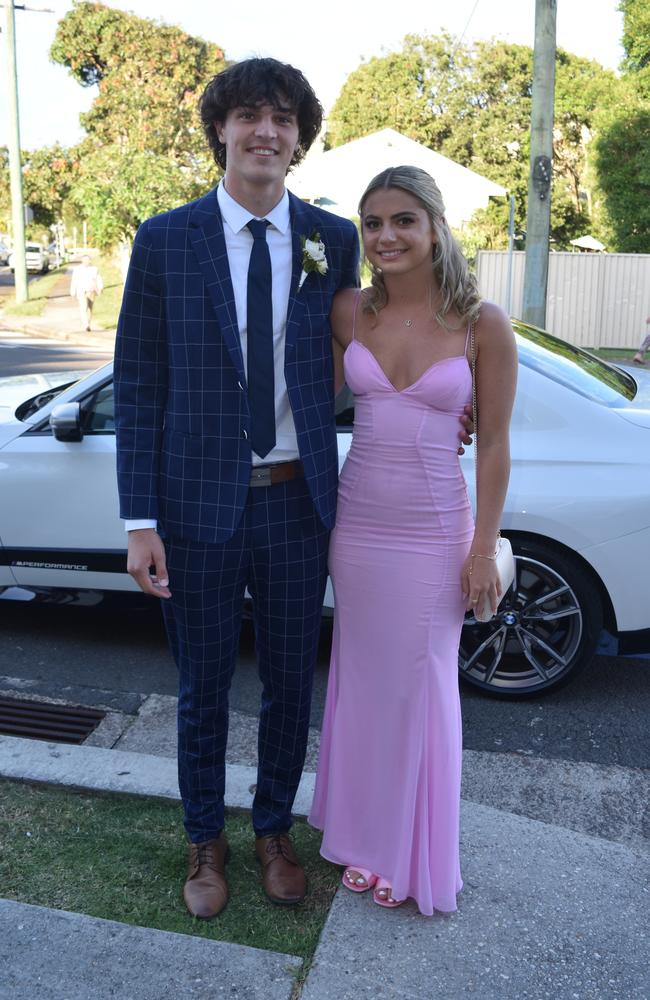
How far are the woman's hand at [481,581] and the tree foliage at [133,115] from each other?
21587 millimetres

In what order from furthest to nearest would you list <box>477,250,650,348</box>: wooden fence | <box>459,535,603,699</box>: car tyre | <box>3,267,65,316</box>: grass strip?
<box>3,267,65,316</box>: grass strip → <box>477,250,650,348</box>: wooden fence → <box>459,535,603,699</box>: car tyre

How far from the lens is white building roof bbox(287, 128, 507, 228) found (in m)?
15.7

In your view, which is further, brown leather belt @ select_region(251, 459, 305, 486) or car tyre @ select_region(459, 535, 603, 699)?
car tyre @ select_region(459, 535, 603, 699)

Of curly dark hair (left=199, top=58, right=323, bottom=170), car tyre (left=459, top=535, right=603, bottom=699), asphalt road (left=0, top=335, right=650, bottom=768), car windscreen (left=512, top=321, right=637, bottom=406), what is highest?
curly dark hair (left=199, top=58, right=323, bottom=170)

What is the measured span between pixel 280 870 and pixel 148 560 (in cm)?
89

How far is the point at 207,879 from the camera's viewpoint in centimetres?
260

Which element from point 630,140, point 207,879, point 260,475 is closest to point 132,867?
point 207,879

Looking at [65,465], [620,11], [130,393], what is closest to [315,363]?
[130,393]

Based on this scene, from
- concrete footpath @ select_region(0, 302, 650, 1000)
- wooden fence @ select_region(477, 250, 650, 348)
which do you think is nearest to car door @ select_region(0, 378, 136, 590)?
concrete footpath @ select_region(0, 302, 650, 1000)

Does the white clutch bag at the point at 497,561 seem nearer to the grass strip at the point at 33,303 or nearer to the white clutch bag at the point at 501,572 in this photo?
the white clutch bag at the point at 501,572

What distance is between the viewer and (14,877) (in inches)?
105

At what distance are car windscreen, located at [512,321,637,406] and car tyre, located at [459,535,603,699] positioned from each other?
69 cm

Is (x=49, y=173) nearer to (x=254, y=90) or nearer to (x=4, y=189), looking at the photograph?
(x=4, y=189)

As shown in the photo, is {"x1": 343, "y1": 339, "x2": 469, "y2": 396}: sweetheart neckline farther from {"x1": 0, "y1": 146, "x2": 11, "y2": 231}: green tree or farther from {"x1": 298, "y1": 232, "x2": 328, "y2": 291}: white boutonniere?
{"x1": 0, "y1": 146, "x2": 11, "y2": 231}: green tree
